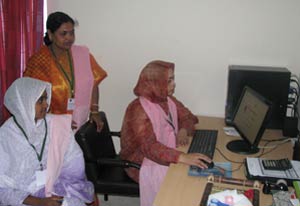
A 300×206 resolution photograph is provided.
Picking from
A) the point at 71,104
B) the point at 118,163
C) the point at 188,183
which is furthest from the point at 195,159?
the point at 71,104

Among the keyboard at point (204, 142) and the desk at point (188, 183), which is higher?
the keyboard at point (204, 142)

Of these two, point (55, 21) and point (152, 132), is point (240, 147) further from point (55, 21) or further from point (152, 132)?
point (55, 21)

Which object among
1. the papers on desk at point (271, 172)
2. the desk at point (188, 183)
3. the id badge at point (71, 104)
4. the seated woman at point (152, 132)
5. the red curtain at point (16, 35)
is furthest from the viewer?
the id badge at point (71, 104)

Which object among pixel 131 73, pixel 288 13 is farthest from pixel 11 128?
pixel 288 13

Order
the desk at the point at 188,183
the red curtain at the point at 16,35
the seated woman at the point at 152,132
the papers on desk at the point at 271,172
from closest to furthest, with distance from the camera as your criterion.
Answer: the desk at the point at 188,183
the papers on desk at the point at 271,172
the seated woman at the point at 152,132
the red curtain at the point at 16,35

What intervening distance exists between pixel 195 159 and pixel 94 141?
27.6 inches

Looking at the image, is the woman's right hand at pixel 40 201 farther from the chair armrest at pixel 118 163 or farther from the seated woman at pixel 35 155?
the chair armrest at pixel 118 163

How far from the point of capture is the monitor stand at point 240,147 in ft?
7.06

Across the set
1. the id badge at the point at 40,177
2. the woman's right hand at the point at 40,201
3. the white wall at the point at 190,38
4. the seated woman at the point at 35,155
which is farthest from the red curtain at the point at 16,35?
the woman's right hand at the point at 40,201

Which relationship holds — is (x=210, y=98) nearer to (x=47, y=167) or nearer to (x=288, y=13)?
(x=288, y=13)

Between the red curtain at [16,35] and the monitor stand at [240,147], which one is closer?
the monitor stand at [240,147]

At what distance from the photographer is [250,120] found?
210 cm

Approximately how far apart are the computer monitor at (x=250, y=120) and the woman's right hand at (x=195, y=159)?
31 centimetres

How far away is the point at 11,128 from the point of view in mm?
1880
